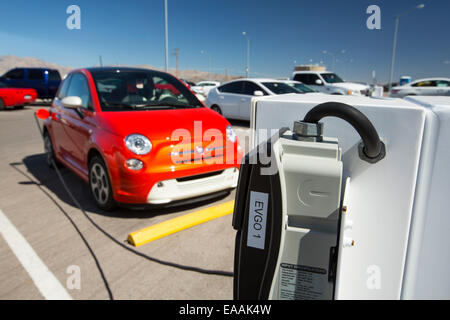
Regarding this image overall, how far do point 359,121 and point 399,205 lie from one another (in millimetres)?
235

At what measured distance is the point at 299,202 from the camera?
0.70 m

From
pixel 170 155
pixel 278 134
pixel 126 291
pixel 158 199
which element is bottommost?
pixel 126 291

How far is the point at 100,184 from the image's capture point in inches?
145

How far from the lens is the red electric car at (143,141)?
330cm

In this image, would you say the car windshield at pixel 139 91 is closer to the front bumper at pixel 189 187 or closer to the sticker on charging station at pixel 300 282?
the front bumper at pixel 189 187

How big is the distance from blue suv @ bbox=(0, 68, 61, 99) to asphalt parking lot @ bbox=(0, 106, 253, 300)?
1596cm

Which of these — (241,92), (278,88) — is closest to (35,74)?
(241,92)

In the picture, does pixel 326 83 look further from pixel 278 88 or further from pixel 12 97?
pixel 12 97

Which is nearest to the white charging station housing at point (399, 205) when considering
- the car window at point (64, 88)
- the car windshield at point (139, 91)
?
the car windshield at point (139, 91)

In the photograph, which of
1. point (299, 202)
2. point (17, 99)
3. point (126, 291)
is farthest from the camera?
point (17, 99)

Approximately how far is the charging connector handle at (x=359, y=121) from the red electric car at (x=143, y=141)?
8.82 feet
